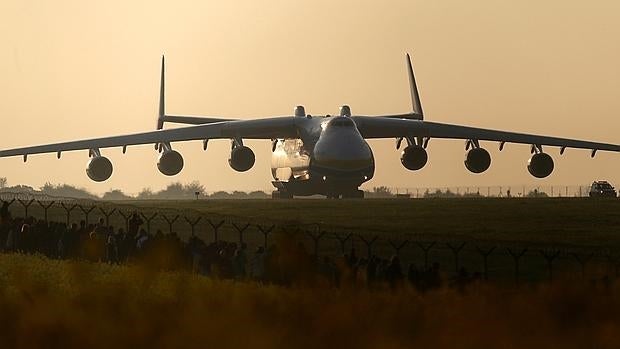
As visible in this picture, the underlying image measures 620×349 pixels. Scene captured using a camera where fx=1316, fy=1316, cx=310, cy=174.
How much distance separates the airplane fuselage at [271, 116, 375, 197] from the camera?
59594 millimetres

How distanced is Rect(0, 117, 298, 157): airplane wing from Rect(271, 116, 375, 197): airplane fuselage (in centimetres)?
124

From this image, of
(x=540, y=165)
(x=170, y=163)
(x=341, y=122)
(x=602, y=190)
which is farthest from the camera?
(x=602, y=190)

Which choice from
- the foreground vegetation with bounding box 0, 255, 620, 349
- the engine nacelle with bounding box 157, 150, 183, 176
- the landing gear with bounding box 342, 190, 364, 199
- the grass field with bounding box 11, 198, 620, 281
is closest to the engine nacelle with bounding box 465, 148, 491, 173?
the landing gear with bounding box 342, 190, 364, 199

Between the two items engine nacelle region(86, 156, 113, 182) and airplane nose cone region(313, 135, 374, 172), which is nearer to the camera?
airplane nose cone region(313, 135, 374, 172)

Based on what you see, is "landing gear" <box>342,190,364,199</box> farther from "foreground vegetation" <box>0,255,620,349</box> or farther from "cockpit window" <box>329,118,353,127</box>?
"foreground vegetation" <box>0,255,620,349</box>

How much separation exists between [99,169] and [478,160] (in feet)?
63.4

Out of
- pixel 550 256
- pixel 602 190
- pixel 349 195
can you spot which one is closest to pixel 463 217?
pixel 550 256

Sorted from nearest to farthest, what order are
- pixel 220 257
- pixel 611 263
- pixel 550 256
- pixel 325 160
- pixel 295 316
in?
pixel 295 316
pixel 611 263
pixel 220 257
pixel 550 256
pixel 325 160

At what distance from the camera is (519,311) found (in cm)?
2106

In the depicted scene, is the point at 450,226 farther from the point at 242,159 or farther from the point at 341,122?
the point at 242,159

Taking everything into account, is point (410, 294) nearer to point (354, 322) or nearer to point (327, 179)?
point (354, 322)

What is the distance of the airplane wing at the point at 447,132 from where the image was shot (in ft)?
224

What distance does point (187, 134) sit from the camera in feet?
223

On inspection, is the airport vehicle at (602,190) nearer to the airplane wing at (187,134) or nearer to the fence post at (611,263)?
the airplane wing at (187,134)
